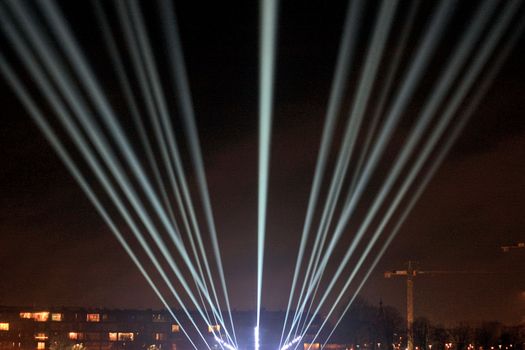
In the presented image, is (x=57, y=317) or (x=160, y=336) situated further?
(x=160, y=336)

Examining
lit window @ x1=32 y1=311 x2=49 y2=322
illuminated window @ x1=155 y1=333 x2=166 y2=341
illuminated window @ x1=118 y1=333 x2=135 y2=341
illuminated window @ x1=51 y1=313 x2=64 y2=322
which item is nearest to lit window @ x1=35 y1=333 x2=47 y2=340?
lit window @ x1=32 y1=311 x2=49 y2=322

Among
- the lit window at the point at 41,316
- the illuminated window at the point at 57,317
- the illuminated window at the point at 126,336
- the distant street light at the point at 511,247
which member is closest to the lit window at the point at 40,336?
the lit window at the point at 41,316

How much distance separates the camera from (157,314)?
105500mm

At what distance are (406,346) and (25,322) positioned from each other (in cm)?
4365

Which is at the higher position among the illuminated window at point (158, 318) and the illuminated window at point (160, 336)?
the illuminated window at point (158, 318)

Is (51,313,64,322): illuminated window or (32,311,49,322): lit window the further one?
(51,313,64,322): illuminated window

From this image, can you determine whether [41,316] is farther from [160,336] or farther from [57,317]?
[160,336]

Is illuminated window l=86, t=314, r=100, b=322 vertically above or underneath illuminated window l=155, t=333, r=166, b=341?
above

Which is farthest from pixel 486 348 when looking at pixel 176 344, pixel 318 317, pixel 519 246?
pixel 318 317

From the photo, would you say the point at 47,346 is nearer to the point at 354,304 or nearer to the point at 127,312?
the point at 127,312

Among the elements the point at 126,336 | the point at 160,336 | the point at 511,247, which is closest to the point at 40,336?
the point at 126,336

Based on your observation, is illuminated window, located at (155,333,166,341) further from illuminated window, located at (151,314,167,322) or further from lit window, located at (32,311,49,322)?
lit window, located at (32,311,49,322)

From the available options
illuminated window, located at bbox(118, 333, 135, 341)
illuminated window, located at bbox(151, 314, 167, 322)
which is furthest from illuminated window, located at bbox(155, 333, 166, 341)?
illuminated window, located at bbox(118, 333, 135, 341)

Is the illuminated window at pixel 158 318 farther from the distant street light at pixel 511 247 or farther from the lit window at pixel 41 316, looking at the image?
the distant street light at pixel 511 247
